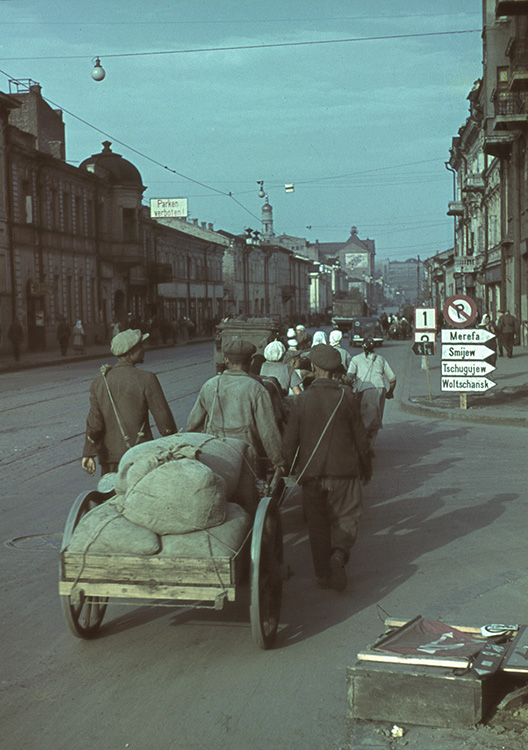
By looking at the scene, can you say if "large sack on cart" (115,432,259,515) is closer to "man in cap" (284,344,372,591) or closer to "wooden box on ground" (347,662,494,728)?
"man in cap" (284,344,372,591)

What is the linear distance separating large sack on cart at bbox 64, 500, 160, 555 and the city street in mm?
626

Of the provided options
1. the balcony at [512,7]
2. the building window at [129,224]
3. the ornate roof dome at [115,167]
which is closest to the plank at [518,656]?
the balcony at [512,7]

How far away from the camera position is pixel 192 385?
2373cm

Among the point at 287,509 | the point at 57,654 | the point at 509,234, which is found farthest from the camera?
the point at 509,234

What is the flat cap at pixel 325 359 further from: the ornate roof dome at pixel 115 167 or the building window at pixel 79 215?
the ornate roof dome at pixel 115 167

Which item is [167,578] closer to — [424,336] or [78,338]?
[424,336]

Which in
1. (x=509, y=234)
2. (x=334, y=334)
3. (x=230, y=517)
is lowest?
(x=230, y=517)

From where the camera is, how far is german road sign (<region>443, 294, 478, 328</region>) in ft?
56.3

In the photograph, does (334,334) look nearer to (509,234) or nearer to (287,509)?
(287,509)

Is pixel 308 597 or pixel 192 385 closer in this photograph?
pixel 308 597

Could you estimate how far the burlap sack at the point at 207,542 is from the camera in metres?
4.70

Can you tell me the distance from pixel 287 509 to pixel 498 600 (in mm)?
3485

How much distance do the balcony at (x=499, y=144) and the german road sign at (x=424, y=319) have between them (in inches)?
787

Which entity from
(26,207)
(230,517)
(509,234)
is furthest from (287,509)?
(26,207)
